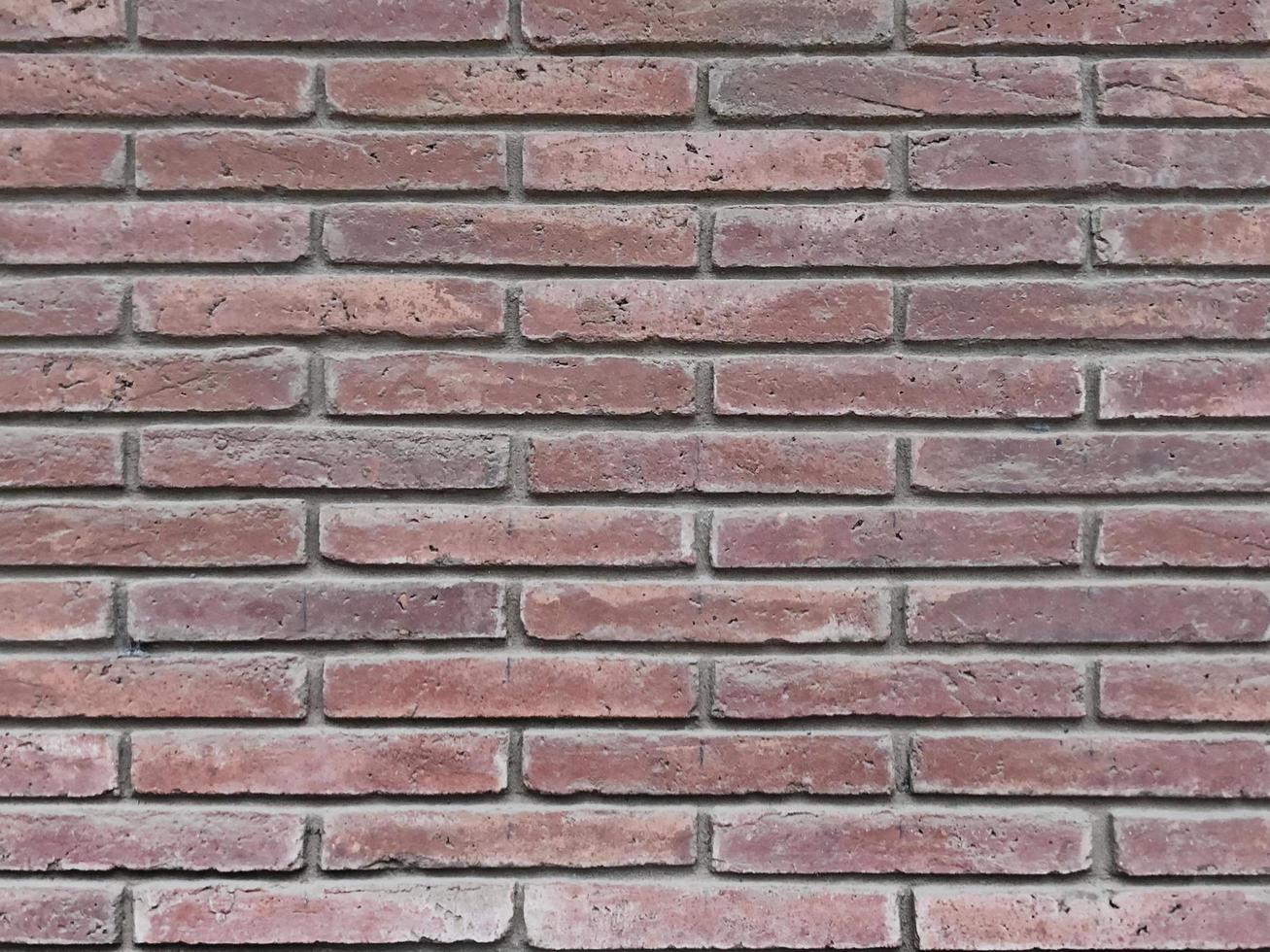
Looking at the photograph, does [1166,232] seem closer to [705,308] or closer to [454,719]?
[705,308]

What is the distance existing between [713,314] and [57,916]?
115cm

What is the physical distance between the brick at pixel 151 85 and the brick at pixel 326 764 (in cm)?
82

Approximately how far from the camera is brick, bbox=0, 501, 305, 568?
1.14m

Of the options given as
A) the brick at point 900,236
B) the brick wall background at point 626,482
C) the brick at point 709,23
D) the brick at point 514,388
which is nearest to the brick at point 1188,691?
the brick wall background at point 626,482

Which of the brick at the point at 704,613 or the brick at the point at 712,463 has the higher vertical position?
the brick at the point at 712,463

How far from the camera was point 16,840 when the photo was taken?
1.14 metres

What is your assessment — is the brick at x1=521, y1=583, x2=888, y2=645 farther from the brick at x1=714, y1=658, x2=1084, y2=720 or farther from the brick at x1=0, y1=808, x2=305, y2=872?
the brick at x1=0, y1=808, x2=305, y2=872

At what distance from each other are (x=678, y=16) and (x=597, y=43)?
0.37 ft

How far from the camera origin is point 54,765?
1.14m

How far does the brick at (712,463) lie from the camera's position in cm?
115

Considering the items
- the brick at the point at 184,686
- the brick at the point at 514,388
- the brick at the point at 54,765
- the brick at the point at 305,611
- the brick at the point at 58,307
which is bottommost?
the brick at the point at 54,765

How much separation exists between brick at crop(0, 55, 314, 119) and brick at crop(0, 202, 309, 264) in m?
0.13

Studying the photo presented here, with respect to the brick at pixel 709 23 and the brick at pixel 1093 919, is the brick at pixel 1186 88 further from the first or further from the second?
the brick at pixel 1093 919

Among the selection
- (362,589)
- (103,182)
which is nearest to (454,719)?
(362,589)
